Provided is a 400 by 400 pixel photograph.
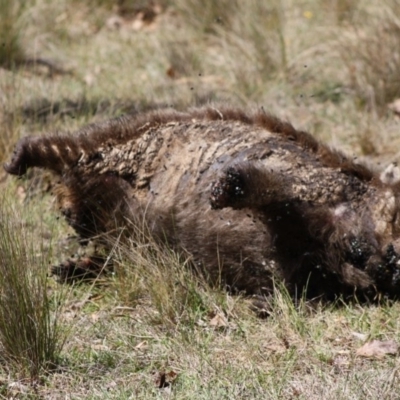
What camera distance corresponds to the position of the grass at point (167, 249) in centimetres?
408

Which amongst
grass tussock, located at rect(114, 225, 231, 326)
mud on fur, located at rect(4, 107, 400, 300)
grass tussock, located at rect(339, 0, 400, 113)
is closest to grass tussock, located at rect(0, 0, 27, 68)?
grass tussock, located at rect(339, 0, 400, 113)

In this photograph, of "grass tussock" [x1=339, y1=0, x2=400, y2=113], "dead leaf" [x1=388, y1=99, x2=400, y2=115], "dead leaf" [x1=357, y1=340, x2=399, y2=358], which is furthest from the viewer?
"grass tussock" [x1=339, y1=0, x2=400, y2=113]

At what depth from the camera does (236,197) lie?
4699 mm

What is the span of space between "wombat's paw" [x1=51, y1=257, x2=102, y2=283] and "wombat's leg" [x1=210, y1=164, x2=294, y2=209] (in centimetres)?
94

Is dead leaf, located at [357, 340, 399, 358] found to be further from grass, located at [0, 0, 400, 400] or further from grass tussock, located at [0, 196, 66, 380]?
grass tussock, located at [0, 196, 66, 380]

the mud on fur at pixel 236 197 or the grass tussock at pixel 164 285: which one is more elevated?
the mud on fur at pixel 236 197

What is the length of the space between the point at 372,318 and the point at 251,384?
0.99 m

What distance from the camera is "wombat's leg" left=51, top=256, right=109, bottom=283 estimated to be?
5263 mm

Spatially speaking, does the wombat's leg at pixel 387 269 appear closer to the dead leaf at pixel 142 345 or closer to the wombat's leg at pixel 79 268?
the dead leaf at pixel 142 345

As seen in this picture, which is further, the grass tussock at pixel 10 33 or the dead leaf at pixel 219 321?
the grass tussock at pixel 10 33

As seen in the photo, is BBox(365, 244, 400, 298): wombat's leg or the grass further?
BBox(365, 244, 400, 298): wombat's leg

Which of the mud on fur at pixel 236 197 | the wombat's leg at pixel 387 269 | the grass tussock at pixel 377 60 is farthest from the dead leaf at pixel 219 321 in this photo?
the grass tussock at pixel 377 60

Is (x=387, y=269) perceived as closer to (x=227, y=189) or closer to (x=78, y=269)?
(x=227, y=189)

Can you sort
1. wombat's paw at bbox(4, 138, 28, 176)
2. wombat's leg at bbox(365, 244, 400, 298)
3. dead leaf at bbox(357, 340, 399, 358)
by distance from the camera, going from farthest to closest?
wombat's paw at bbox(4, 138, 28, 176)
wombat's leg at bbox(365, 244, 400, 298)
dead leaf at bbox(357, 340, 399, 358)
